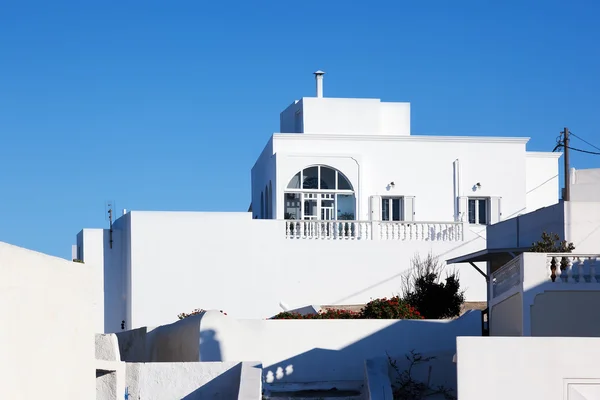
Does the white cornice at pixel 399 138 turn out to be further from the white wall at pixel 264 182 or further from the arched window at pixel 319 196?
the arched window at pixel 319 196

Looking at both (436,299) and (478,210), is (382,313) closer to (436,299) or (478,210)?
(436,299)

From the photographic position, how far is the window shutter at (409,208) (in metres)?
37.7

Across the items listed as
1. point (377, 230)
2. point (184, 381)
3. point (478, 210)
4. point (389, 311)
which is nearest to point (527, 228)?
point (389, 311)

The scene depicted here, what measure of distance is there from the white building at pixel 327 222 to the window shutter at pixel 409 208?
3 cm

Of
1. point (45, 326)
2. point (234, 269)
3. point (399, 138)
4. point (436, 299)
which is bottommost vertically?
point (436, 299)

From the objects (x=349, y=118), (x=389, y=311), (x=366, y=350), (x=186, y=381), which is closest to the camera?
(x=186, y=381)

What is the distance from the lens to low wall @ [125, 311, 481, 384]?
2133 cm

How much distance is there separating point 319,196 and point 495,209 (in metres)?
5.95

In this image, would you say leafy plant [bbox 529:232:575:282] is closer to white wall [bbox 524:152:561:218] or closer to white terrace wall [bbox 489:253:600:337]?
white terrace wall [bbox 489:253:600:337]

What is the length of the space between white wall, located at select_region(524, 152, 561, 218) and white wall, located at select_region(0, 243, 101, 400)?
92.7ft

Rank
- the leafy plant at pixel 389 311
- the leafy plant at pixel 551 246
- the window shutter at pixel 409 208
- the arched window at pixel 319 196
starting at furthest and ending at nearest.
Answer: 1. the window shutter at pixel 409 208
2. the arched window at pixel 319 196
3. the leafy plant at pixel 551 246
4. the leafy plant at pixel 389 311

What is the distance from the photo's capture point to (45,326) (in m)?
11.0

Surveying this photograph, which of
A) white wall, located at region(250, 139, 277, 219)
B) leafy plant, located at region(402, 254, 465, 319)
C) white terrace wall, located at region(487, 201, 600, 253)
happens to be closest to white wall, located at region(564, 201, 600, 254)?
white terrace wall, located at region(487, 201, 600, 253)

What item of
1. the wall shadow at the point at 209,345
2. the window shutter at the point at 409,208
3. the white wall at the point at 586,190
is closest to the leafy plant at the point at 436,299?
the white wall at the point at 586,190
